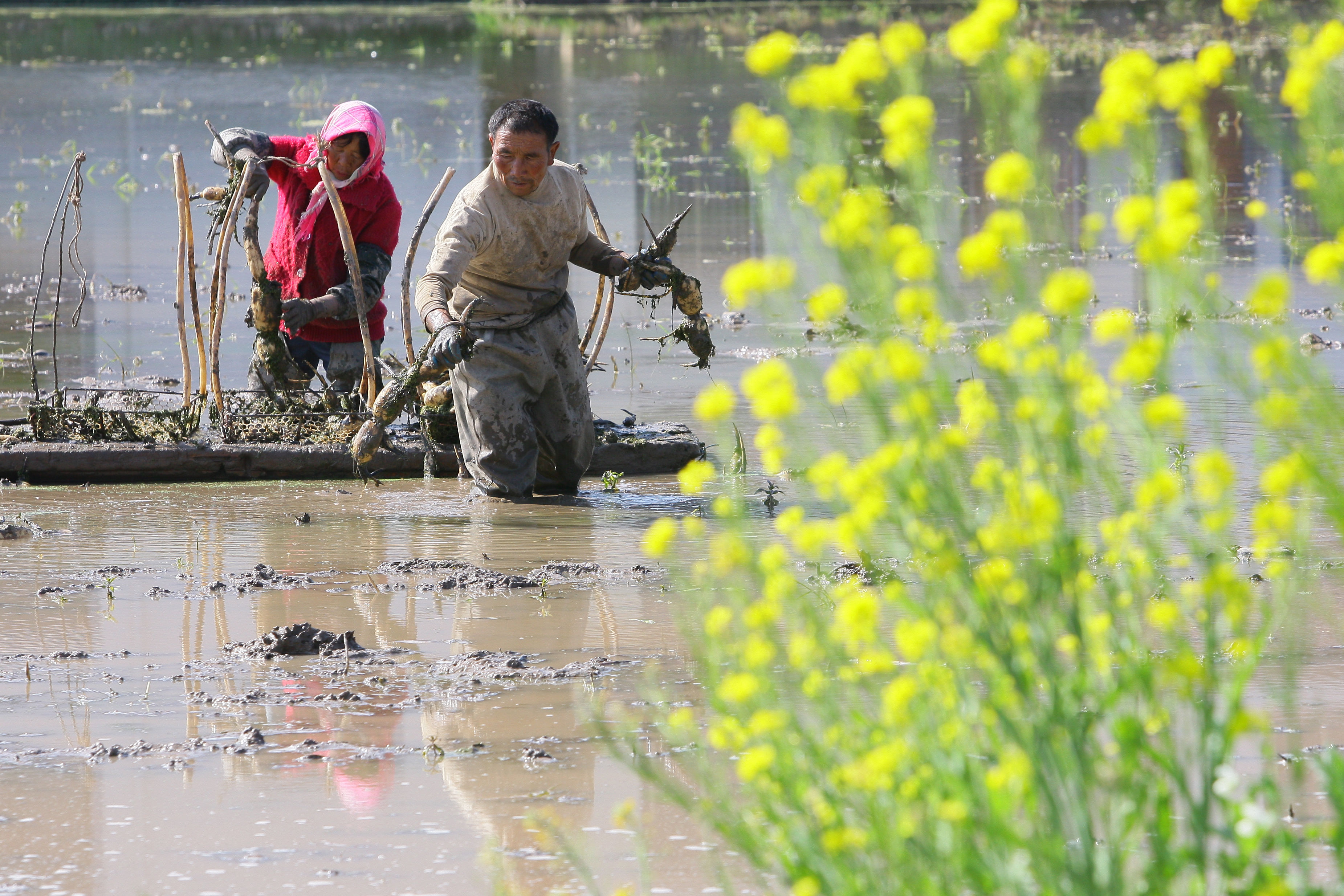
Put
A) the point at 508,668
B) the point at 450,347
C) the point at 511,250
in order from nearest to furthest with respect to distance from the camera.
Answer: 1. the point at 508,668
2. the point at 450,347
3. the point at 511,250

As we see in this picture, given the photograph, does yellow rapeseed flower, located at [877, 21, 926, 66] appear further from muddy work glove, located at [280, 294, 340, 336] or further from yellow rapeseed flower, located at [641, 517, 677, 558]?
muddy work glove, located at [280, 294, 340, 336]

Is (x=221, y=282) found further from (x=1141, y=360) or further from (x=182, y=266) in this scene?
(x=1141, y=360)

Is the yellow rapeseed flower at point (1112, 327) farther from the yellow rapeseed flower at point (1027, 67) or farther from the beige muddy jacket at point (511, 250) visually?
the beige muddy jacket at point (511, 250)

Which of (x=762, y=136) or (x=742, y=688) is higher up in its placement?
(x=762, y=136)

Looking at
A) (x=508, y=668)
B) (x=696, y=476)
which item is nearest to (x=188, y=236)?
(x=508, y=668)

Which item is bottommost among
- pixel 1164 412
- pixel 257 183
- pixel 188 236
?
pixel 1164 412

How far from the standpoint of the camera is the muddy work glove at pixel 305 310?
6461 millimetres

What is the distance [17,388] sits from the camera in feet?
26.6

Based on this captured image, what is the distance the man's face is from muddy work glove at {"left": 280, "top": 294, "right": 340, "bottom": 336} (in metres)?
0.98

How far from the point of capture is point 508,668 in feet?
13.6

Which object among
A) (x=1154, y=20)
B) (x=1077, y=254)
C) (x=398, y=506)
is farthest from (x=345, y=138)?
(x=1154, y=20)

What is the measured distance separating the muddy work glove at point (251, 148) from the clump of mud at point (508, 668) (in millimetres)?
2836

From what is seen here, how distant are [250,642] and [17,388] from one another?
14.4 ft

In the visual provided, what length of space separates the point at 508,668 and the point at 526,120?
8.16 ft
